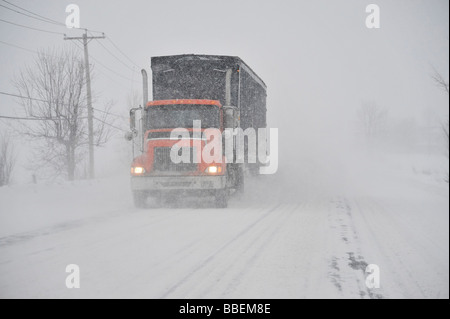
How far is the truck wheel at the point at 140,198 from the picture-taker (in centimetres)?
1146

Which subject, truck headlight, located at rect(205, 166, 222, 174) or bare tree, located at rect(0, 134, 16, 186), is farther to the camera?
bare tree, located at rect(0, 134, 16, 186)

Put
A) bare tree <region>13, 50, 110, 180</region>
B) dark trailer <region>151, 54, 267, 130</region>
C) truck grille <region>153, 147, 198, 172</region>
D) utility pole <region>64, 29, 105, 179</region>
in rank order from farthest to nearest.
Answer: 1. utility pole <region>64, 29, 105, 179</region>
2. bare tree <region>13, 50, 110, 180</region>
3. dark trailer <region>151, 54, 267, 130</region>
4. truck grille <region>153, 147, 198, 172</region>

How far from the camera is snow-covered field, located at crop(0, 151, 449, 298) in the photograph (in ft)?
14.0

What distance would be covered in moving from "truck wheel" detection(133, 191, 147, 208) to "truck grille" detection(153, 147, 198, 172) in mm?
809

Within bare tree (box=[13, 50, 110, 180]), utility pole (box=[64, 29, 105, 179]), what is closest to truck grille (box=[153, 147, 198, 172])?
utility pole (box=[64, 29, 105, 179])

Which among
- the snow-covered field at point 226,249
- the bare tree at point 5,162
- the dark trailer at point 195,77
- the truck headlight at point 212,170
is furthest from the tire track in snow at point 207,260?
the bare tree at point 5,162

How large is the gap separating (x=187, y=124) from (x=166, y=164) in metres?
1.27

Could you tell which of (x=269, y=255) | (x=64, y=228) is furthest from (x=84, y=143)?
(x=269, y=255)

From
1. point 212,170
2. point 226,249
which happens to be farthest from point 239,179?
point 226,249

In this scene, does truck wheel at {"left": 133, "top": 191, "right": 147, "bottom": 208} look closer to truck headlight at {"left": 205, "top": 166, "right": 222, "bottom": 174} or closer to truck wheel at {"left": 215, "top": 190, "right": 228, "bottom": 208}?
truck headlight at {"left": 205, "top": 166, "right": 222, "bottom": 174}

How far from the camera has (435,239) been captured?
661 cm

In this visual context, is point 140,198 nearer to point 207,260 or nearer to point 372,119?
point 207,260

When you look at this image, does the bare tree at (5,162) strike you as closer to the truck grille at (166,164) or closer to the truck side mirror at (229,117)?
the truck grille at (166,164)
